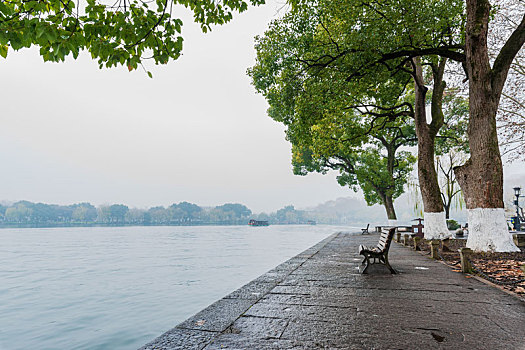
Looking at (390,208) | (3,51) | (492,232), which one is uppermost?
(3,51)

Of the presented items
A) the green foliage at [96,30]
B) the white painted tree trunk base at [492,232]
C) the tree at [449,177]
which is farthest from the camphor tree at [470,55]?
the tree at [449,177]

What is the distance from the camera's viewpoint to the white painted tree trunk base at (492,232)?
822 cm

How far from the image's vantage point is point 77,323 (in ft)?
22.6

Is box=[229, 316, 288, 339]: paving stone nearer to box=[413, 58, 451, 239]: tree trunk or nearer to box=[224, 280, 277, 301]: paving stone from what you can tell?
box=[224, 280, 277, 301]: paving stone

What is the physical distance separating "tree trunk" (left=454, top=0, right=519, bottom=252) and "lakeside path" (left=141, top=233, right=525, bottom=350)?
3360 millimetres

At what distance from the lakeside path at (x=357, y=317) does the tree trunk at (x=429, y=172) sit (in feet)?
23.5

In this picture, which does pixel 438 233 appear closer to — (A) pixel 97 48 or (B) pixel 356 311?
Answer: (B) pixel 356 311

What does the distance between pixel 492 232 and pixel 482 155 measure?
213 centimetres

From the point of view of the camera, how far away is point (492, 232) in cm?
830

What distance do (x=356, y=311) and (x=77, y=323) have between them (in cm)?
635

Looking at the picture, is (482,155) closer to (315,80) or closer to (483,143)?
(483,143)

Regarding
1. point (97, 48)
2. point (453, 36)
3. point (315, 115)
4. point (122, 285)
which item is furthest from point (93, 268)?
point (453, 36)

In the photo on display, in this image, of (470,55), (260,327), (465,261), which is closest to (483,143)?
(470,55)

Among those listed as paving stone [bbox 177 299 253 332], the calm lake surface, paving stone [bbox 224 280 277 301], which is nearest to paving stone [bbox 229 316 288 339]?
paving stone [bbox 177 299 253 332]
